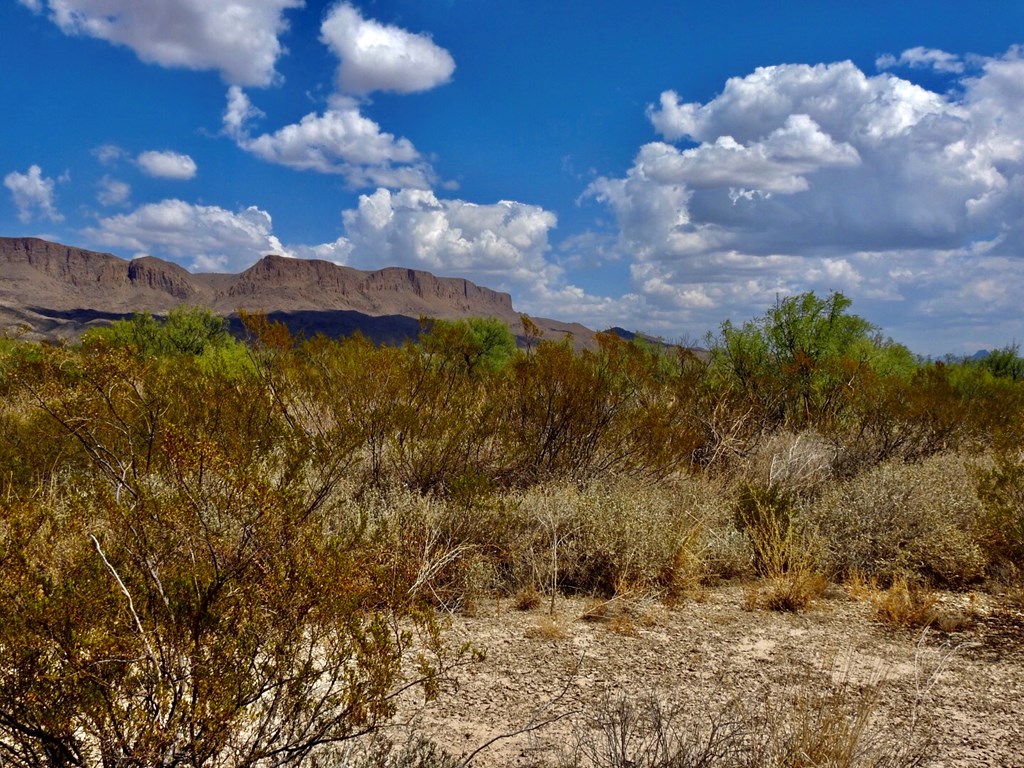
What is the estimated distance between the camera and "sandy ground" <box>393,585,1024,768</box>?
3.91 m

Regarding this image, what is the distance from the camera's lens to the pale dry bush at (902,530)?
6.75 metres

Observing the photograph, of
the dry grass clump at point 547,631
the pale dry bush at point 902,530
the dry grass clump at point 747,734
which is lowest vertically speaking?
the dry grass clump at point 547,631

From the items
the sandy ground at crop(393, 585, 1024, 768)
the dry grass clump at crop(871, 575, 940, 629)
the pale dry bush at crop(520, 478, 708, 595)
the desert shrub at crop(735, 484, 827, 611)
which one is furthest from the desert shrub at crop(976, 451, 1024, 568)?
the pale dry bush at crop(520, 478, 708, 595)

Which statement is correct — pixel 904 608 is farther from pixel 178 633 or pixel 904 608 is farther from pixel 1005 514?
pixel 178 633

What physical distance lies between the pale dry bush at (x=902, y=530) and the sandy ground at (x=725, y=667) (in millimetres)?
523

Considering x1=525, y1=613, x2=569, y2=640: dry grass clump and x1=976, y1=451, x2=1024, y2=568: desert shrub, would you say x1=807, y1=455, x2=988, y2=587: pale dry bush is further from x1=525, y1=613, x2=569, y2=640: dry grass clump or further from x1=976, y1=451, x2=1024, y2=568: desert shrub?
x1=525, y1=613, x2=569, y2=640: dry grass clump

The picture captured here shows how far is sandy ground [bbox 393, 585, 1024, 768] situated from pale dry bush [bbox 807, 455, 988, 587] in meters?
0.52

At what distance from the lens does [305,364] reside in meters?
8.62

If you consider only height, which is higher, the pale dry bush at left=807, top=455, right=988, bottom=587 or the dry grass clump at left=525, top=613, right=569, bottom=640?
the pale dry bush at left=807, top=455, right=988, bottom=587

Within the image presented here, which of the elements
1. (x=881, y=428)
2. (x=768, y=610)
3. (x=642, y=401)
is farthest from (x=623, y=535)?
(x=881, y=428)

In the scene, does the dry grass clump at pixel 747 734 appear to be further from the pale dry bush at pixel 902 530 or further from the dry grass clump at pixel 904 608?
the pale dry bush at pixel 902 530

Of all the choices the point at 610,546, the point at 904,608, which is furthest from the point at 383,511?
the point at 904,608

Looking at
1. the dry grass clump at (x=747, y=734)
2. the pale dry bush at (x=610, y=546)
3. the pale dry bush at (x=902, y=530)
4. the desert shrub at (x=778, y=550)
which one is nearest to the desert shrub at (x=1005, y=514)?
the pale dry bush at (x=902, y=530)

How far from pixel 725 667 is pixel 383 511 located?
356cm
